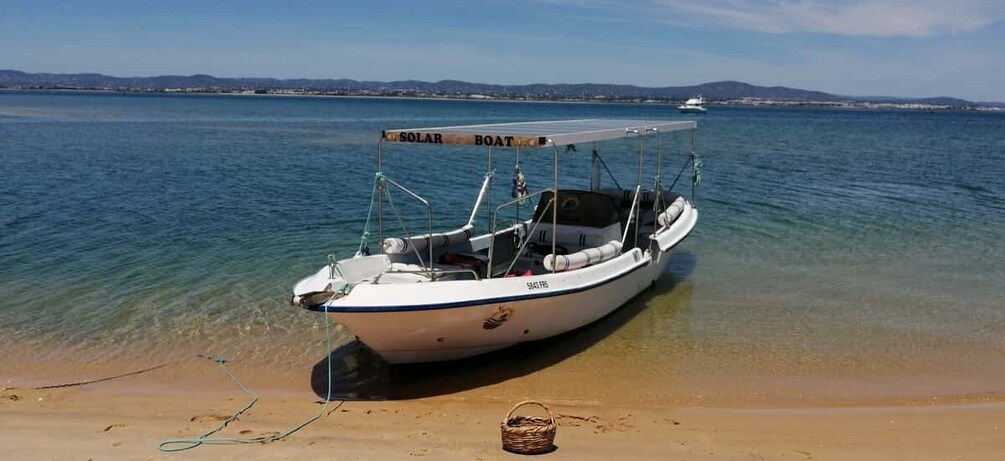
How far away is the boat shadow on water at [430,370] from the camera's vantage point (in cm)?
873

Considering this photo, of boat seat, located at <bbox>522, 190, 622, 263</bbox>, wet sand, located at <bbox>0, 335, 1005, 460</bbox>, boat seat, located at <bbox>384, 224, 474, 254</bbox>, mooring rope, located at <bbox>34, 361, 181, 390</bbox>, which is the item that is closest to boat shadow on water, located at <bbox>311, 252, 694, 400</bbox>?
wet sand, located at <bbox>0, 335, 1005, 460</bbox>

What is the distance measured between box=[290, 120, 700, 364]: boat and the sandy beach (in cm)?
65

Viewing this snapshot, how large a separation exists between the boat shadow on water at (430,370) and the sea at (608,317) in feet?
0.10

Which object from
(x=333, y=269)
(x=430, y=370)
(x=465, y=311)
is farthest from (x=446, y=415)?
(x=333, y=269)

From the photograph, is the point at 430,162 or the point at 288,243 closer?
the point at 288,243

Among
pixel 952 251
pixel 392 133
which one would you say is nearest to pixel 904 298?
pixel 952 251

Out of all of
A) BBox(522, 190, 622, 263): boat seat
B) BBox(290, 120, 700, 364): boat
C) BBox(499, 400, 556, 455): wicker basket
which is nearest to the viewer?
BBox(499, 400, 556, 455): wicker basket

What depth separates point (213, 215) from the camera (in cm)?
1903

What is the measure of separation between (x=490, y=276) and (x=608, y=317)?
2763mm

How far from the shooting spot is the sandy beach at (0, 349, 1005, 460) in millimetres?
6816

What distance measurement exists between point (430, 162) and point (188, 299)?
20.2 meters

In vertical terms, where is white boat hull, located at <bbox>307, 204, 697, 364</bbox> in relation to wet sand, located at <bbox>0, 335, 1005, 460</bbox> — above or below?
above

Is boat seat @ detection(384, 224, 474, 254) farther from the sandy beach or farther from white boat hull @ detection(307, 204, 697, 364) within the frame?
the sandy beach

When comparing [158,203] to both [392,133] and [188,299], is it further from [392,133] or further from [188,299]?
[392,133]
